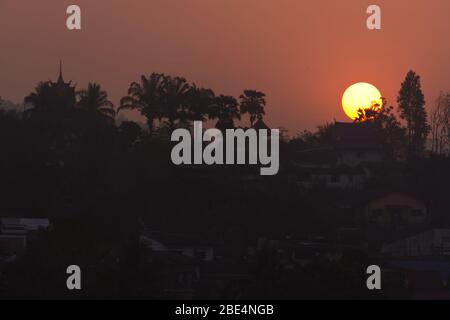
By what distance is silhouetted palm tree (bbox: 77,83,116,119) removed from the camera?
56781mm

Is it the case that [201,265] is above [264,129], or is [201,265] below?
below

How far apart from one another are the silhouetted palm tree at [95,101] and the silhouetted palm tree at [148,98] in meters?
0.70

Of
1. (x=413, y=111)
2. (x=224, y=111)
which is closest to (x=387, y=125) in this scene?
(x=413, y=111)

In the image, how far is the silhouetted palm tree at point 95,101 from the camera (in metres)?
56.8

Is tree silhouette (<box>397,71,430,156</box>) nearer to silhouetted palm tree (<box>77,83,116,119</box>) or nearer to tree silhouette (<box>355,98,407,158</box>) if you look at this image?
tree silhouette (<box>355,98,407,158</box>)

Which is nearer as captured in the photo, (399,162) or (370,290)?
(370,290)

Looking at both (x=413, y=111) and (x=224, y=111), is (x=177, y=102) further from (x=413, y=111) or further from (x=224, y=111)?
(x=413, y=111)

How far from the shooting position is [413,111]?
66.9 meters

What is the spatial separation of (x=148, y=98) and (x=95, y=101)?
2.16 metres

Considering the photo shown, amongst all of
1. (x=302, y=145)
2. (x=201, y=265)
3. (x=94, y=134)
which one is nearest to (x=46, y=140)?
(x=94, y=134)
